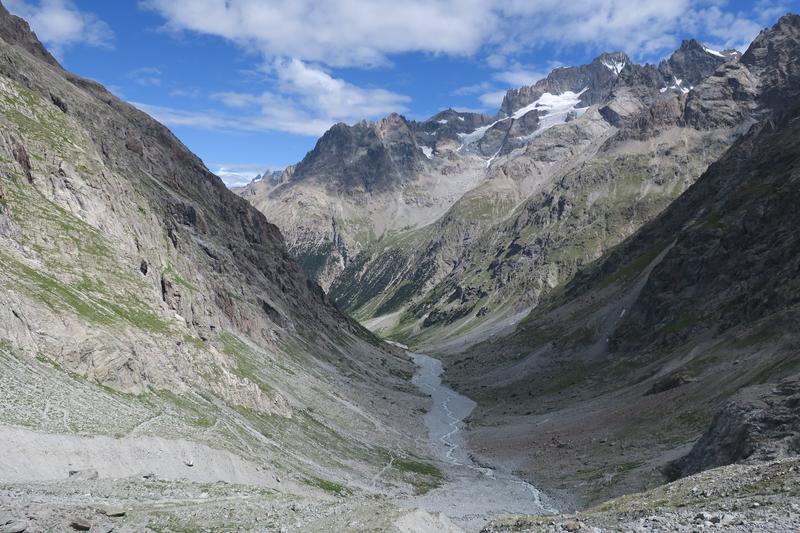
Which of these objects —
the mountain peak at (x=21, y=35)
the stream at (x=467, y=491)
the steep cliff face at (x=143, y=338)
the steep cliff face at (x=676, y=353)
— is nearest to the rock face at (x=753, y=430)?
the steep cliff face at (x=676, y=353)

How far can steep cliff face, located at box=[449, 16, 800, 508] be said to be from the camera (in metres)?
67.9

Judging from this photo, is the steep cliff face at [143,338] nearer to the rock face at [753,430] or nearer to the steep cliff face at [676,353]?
the steep cliff face at [676,353]

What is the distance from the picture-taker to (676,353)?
11238 cm

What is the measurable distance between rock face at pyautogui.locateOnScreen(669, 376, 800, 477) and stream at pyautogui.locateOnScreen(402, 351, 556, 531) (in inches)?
610

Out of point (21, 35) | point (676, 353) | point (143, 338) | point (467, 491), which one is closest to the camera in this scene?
point (143, 338)

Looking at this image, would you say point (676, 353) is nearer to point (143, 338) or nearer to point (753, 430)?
point (753, 430)

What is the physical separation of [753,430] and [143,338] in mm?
56863

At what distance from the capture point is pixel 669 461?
205ft

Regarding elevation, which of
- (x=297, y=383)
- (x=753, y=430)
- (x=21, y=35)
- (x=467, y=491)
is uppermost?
(x=21, y=35)

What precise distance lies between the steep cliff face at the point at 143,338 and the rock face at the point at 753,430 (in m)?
32.1

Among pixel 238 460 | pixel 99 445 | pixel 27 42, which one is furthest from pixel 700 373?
pixel 27 42

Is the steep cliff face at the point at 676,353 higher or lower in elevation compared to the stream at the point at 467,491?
higher

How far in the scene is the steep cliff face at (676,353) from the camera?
67.9 meters

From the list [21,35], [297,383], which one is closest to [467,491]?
[297,383]
